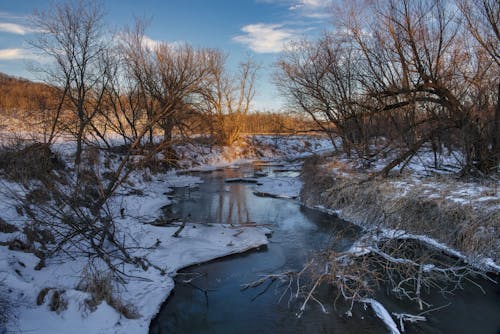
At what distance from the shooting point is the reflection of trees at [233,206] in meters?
11.0

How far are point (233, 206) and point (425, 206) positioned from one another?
6626 mm

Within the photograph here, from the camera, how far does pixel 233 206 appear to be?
41.7 feet

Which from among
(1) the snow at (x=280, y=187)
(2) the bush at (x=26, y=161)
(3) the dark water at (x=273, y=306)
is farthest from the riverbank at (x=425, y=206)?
(2) the bush at (x=26, y=161)

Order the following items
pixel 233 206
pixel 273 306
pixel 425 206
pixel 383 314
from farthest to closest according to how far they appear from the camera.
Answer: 1. pixel 233 206
2. pixel 425 206
3. pixel 273 306
4. pixel 383 314

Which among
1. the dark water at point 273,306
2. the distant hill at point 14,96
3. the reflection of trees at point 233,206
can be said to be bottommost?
the dark water at point 273,306

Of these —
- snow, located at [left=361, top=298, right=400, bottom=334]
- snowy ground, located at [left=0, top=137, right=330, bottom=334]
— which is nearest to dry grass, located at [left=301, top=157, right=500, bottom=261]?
snow, located at [left=361, top=298, right=400, bottom=334]

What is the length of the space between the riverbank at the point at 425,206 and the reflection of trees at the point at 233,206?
2603 millimetres

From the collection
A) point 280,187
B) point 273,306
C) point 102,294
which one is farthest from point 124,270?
point 280,187

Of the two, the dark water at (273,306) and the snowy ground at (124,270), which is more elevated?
the snowy ground at (124,270)

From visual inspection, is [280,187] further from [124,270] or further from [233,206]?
[124,270]

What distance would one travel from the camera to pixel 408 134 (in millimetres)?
12734

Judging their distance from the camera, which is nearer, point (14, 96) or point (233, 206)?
point (233, 206)

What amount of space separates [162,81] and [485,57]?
1596 cm

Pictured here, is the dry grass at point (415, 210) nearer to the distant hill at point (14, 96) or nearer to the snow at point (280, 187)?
the snow at point (280, 187)
